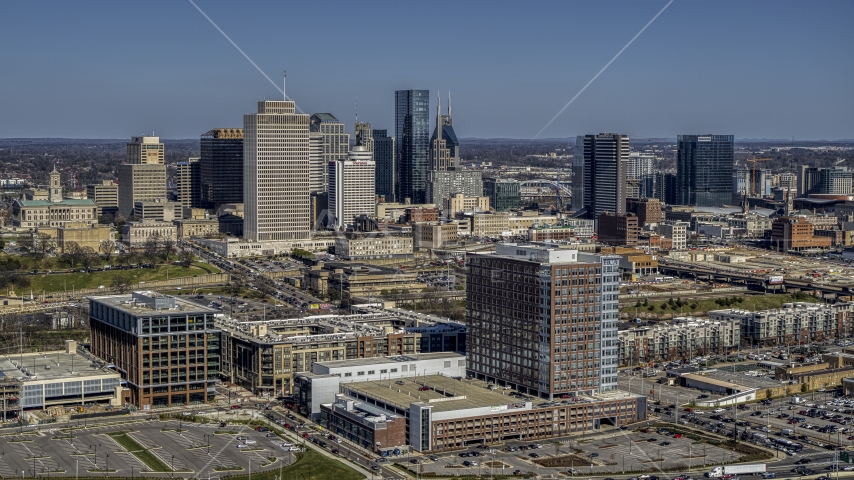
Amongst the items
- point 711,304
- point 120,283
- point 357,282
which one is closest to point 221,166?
point 120,283

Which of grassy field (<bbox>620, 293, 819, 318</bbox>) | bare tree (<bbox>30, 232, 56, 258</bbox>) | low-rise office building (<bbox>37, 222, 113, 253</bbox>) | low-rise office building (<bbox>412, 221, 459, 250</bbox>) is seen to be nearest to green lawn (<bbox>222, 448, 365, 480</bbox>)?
grassy field (<bbox>620, 293, 819, 318</bbox>)

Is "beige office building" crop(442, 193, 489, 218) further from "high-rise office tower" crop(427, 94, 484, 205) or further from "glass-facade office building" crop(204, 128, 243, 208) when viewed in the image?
"glass-facade office building" crop(204, 128, 243, 208)

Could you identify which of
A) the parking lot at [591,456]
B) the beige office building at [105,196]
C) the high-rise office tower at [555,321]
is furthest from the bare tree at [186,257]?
the parking lot at [591,456]

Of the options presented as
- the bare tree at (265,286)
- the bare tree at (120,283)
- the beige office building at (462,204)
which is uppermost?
the beige office building at (462,204)

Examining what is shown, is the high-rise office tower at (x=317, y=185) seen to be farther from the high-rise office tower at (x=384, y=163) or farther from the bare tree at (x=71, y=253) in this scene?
the bare tree at (x=71, y=253)

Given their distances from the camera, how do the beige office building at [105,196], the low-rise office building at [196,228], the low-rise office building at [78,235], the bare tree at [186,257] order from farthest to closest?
1. the beige office building at [105,196]
2. the low-rise office building at [196,228]
3. the low-rise office building at [78,235]
4. the bare tree at [186,257]

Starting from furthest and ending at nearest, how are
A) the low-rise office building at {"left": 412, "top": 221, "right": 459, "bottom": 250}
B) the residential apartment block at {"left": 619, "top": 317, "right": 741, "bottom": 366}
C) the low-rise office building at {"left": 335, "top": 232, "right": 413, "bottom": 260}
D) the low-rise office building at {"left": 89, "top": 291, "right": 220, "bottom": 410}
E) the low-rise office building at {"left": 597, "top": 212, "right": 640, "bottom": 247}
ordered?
the low-rise office building at {"left": 597, "top": 212, "right": 640, "bottom": 247} → the low-rise office building at {"left": 412, "top": 221, "right": 459, "bottom": 250} → the low-rise office building at {"left": 335, "top": 232, "right": 413, "bottom": 260} → the residential apartment block at {"left": 619, "top": 317, "right": 741, "bottom": 366} → the low-rise office building at {"left": 89, "top": 291, "right": 220, "bottom": 410}
